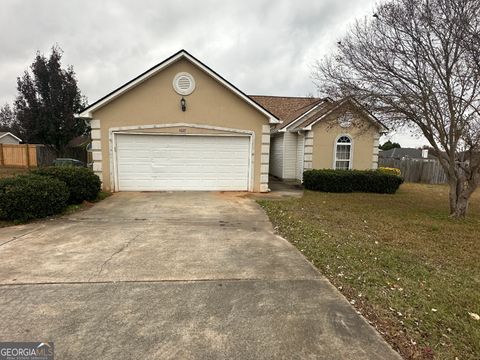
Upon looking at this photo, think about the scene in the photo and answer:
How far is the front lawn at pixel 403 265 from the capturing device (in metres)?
2.91

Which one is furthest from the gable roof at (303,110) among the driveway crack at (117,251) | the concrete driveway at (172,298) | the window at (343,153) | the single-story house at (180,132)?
the driveway crack at (117,251)

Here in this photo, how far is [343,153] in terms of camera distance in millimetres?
15281

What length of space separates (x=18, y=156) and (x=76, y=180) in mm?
18641

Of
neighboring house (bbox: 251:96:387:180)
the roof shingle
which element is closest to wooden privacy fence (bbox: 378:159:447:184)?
neighboring house (bbox: 251:96:387:180)

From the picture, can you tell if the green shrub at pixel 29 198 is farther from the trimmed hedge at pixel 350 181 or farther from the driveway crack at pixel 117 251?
the trimmed hedge at pixel 350 181

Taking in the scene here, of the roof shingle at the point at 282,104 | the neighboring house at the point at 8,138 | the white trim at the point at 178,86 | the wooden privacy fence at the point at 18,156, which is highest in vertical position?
the roof shingle at the point at 282,104

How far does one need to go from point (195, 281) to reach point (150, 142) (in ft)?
27.3

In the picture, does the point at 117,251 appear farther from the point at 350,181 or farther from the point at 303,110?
the point at 303,110

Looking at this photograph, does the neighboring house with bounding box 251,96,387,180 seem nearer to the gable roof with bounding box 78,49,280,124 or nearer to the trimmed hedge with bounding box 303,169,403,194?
the trimmed hedge with bounding box 303,169,403,194

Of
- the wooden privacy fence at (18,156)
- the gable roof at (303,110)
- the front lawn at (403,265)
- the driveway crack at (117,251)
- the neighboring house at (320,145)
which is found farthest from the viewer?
the wooden privacy fence at (18,156)

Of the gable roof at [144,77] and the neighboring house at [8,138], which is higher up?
the gable roof at [144,77]

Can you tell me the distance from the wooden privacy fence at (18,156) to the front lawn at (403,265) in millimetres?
21741

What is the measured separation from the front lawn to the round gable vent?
554 centimetres

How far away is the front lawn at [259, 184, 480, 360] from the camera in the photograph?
2912 millimetres
